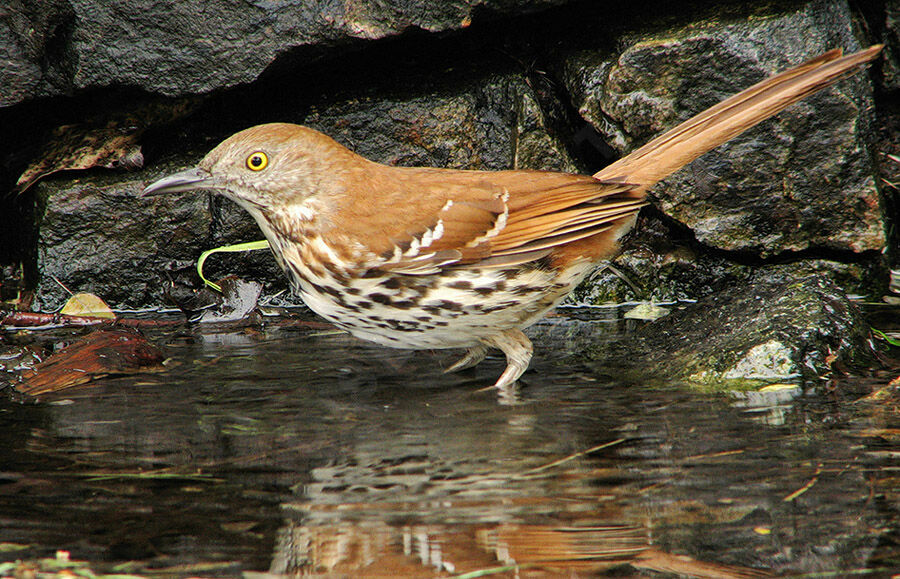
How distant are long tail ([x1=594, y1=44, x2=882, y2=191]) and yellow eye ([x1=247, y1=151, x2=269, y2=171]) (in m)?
1.56

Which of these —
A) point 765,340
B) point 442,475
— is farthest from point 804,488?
point 765,340

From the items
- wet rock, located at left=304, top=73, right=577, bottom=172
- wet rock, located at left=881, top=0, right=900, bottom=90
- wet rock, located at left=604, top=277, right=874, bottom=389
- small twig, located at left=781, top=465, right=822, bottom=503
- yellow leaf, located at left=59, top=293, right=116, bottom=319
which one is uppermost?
wet rock, located at left=881, top=0, right=900, bottom=90

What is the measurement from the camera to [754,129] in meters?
4.89

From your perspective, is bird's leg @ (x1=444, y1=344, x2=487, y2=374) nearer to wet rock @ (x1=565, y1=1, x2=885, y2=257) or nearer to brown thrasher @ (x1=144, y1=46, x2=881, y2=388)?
brown thrasher @ (x1=144, y1=46, x2=881, y2=388)

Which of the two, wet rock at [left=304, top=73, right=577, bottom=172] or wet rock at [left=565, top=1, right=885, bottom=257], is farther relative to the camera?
wet rock at [left=304, top=73, right=577, bottom=172]

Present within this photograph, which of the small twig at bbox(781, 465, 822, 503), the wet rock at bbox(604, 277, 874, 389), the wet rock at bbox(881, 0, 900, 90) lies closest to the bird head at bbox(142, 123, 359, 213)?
the wet rock at bbox(604, 277, 874, 389)

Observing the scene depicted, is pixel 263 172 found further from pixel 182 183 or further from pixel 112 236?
pixel 112 236

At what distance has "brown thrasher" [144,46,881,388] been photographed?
153 inches

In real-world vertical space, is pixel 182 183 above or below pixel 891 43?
below

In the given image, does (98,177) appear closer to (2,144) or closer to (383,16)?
(2,144)

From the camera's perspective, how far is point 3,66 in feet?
15.4

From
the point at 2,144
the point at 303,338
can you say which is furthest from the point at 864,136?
the point at 2,144

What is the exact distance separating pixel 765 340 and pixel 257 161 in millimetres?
2339

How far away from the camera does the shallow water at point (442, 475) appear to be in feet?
7.80
